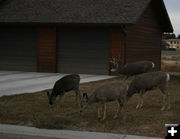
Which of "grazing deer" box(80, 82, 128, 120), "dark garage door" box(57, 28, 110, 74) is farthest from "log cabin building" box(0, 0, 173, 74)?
"grazing deer" box(80, 82, 128, 120)

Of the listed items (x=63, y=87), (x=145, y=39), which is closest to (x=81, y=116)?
(x=63, y=87)

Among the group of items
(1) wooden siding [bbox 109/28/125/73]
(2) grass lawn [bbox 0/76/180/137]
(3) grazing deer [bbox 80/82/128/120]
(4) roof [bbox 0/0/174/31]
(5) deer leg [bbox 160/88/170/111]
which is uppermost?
(4) roof [bbox 0/0/174/31]

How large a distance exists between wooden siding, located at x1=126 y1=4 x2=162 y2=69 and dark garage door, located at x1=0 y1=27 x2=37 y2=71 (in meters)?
6.56

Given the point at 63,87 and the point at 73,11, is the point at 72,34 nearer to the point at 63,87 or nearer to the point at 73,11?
the point at 73,11

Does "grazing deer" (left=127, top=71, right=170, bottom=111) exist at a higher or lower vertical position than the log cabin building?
lower

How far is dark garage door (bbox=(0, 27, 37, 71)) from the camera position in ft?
79.6

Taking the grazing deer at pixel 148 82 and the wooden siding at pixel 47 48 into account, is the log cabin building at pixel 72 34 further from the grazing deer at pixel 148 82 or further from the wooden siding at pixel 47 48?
the grazing deer at pixel 148 82

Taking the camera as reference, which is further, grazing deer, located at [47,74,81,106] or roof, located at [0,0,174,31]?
roof, located at [0,0,174,31]

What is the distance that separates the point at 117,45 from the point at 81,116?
1295 cm

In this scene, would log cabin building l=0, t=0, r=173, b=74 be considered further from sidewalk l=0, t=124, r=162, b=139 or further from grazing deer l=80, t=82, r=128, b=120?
sidewalk l=0, t=124, r=162, b=139

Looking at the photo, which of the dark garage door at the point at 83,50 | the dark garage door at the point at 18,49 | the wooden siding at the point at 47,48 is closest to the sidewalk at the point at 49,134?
the dark garage door at the point at 83,50

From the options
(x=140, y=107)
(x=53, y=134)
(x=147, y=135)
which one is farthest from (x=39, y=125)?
(x=140, y=107)

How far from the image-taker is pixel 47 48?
23.5 metres

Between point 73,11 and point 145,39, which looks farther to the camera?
point 145,39
